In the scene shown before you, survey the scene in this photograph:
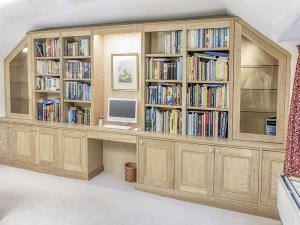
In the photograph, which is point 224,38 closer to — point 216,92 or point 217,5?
point 217,5

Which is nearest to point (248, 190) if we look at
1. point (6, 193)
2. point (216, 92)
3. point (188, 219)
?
point (188, 219)

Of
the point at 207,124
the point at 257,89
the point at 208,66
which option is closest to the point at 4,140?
the point at 207,124

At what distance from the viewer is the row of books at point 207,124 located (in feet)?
11.4

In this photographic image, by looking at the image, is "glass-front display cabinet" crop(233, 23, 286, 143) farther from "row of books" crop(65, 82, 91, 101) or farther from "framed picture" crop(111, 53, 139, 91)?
"row of books" crop(65, 82, 91, 101)

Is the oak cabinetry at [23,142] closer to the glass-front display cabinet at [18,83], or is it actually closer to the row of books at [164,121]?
the glass-front display cabinet at [18,83]

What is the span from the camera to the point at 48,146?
4.34 m

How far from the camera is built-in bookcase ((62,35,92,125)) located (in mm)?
4215

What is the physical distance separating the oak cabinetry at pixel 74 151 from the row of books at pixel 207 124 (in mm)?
1443

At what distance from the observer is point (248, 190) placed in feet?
10.5

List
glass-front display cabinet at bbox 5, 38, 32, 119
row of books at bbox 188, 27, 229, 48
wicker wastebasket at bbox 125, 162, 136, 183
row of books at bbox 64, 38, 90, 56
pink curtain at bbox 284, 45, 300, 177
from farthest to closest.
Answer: glass-front display cabinet at bbox 5, 38, 32, 119 < row of books at bbox 64, 38, 90, 56 < wicker wastebasket at bbox 125, 162, 136, 183 < row of books at bbox 188, 27, 229, 48 < pink curtain at bbox 284, 45, 300, 177

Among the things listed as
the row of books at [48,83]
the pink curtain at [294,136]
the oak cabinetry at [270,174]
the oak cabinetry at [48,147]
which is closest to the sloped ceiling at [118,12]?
the pink curtain at [294,136]

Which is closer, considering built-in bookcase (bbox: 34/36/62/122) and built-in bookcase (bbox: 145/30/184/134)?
built-in bookcase (bbox: 145/30/184/134)

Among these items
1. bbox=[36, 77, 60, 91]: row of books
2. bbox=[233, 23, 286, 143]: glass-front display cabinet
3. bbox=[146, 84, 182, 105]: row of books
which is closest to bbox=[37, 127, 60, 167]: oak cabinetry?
bbox=[36, 77, 60, 91]: row of books

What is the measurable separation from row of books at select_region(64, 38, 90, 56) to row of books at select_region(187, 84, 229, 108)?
5.10 feet
